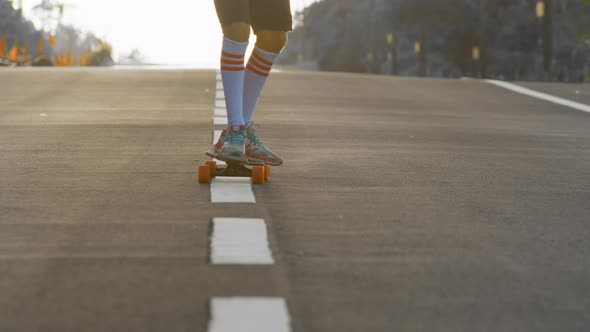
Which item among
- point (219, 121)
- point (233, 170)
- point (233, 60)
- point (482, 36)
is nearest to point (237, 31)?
point (233, 60)

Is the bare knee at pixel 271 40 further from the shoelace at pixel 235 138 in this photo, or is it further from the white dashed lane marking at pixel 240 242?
the white dashed lane marking at pixel 240 242

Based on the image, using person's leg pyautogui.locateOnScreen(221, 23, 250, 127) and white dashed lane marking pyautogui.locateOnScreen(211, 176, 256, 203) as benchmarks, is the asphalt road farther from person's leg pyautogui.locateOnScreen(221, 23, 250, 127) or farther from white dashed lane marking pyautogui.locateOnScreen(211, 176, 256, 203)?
person's leg pyautogui.locateOnScreen(221, 23, 250, 127)

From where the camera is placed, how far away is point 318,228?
4812mm

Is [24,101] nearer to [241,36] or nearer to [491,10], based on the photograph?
[241,36]

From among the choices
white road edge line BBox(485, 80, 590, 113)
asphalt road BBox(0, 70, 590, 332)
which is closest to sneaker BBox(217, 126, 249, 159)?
asphalt road BBox(0, 70, 590, 332)

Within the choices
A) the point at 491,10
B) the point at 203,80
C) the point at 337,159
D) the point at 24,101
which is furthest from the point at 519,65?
the point at 337,159

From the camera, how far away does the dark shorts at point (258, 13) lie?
20.9 ft

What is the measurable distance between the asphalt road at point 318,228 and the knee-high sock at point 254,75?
45 cm

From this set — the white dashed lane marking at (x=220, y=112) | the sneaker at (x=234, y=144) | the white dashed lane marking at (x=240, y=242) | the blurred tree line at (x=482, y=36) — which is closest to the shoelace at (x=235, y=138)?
the sneaker at (x=234, y=144)

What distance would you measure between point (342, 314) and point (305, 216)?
1758 mm

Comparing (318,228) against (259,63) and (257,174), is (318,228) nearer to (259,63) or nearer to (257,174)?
(257,174)

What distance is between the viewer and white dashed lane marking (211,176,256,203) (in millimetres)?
5477

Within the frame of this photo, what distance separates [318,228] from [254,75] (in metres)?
2.24

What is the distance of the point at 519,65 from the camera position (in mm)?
60219
